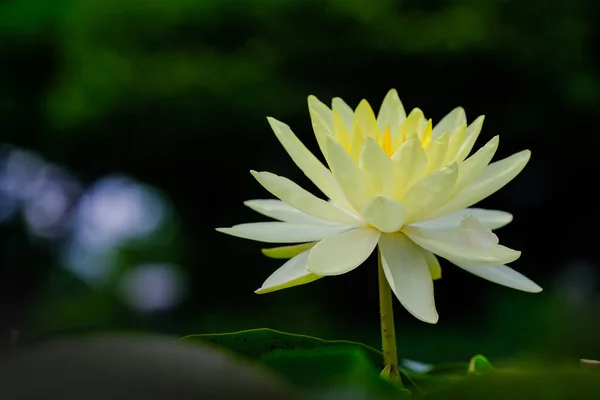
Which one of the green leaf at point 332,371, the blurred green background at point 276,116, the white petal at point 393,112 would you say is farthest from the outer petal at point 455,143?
the blurred green background at point 276,116

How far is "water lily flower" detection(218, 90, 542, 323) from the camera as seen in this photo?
402 millimetres

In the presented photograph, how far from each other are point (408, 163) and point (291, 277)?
11 centimetres

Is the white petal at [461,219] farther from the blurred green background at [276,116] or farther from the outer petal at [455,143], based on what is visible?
the blurred green background at [276,116]

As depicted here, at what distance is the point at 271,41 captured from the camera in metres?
2.98

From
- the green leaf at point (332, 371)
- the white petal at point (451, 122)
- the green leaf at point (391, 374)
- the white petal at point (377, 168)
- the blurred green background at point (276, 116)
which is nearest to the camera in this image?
the green leaf at point (332, 371)

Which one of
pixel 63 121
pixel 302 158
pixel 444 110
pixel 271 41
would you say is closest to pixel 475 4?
pixel 444 110

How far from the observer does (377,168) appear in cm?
43

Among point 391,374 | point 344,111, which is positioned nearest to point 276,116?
point 344,111

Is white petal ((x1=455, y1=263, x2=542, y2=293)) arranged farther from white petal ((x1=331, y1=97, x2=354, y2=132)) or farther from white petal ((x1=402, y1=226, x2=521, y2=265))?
white petal ((x1=331, y1=97, x2=354, y2=132))

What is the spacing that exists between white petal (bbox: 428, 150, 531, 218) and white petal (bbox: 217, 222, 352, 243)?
2.9 inches

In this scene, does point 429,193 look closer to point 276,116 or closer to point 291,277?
point 291,277

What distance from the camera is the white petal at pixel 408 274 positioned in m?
0.39

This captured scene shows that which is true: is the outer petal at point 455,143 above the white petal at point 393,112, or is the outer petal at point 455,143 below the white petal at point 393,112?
below

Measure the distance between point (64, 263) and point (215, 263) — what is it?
111 cm
